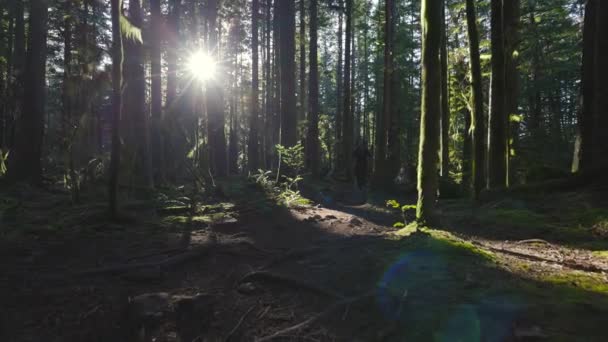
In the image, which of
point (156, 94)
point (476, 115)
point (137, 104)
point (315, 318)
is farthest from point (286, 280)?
point (156, 94)

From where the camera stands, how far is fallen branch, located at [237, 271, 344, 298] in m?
3.96

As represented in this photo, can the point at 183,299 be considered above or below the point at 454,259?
below

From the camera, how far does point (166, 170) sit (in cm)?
1417

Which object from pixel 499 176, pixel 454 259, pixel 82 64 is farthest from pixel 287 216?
pixel 499 176

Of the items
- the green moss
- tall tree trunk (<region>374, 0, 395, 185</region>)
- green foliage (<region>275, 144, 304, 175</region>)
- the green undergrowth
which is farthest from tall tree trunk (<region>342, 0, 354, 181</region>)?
the green undergrowth

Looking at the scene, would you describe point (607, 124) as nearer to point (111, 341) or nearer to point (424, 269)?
point (424, 269)

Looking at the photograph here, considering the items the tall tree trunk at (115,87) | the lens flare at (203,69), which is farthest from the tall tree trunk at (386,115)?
the tall tree trunk at (115,87)

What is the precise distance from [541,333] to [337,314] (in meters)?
1.61

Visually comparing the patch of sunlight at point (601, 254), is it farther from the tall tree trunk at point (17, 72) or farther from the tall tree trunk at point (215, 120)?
the tall tree trunk at point (17, 72)

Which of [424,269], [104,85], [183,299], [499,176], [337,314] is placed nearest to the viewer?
[337,314]

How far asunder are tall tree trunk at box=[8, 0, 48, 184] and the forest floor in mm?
5640

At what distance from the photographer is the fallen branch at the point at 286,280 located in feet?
13.0

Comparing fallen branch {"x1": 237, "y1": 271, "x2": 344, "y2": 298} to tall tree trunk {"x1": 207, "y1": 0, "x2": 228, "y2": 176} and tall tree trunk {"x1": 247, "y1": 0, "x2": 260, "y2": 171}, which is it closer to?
tall tree trunk {"x1": 207, "y1": 0, "x2": 228, "y2": 176}

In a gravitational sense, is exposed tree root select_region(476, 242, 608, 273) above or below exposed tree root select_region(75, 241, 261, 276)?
above
